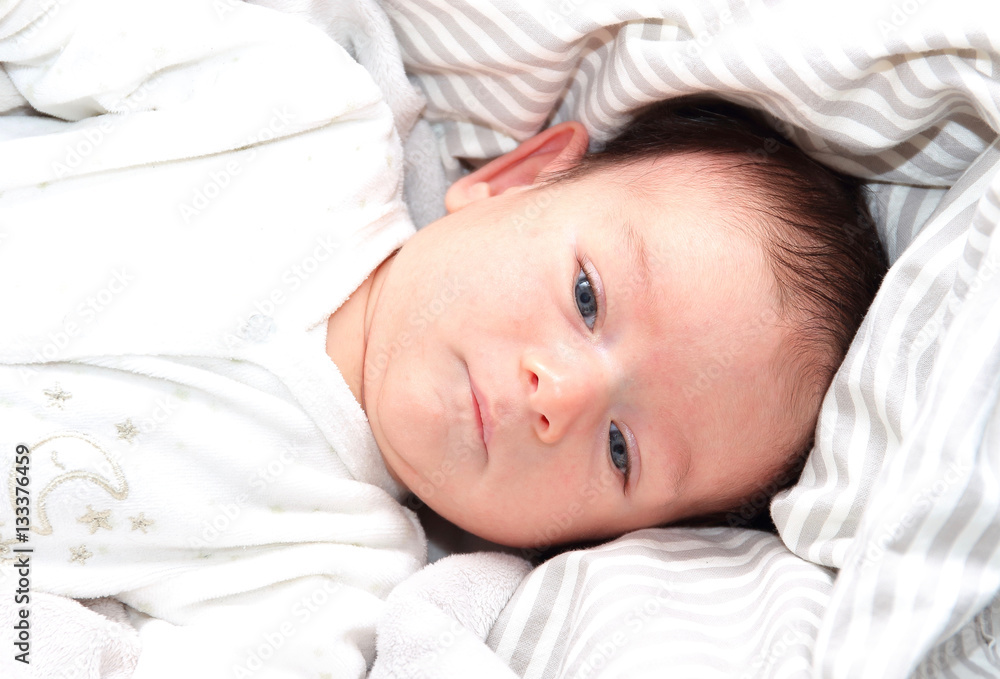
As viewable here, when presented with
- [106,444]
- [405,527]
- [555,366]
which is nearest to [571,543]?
[405,527]

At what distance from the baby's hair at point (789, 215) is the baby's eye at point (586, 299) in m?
0.25

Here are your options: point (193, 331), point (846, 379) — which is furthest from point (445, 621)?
point (846, 379)

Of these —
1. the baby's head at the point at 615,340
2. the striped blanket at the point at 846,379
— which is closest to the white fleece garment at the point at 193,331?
the baby's head at the point at 615,340

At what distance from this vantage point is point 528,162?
162 centimetres

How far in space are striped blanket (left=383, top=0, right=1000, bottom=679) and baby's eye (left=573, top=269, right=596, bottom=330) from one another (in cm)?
39

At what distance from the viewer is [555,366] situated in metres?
1.22

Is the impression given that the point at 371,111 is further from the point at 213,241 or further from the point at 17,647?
the point at 17,647

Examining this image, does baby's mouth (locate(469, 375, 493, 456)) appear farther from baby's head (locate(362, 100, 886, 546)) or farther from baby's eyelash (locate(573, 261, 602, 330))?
baby's eyelash (locate(573, 261, 602, 330))

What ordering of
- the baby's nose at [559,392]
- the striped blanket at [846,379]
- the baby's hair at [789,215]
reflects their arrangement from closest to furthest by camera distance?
the striped blanket at [846,379] → the baby's nose at [559,392] → the baby's hair at [789,215]

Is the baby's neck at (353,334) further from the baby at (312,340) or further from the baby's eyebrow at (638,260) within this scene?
the baby's eyebrow at (638,260)

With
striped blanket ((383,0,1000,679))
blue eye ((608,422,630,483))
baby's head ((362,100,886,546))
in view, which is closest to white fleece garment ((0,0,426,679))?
baby's head ((362,100,886,546))

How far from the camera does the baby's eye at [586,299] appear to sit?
4.16ft

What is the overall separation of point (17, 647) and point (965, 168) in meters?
1.65

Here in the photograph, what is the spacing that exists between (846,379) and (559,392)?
17.8 inches
